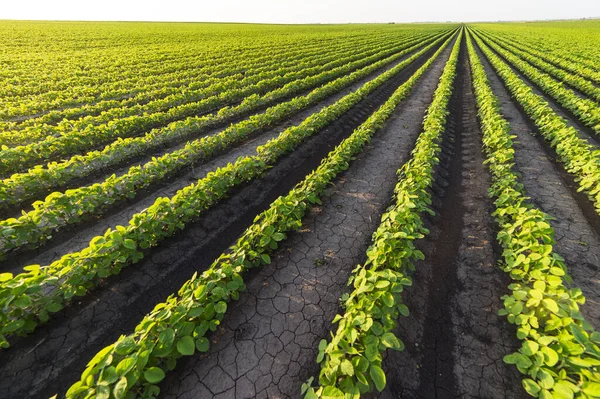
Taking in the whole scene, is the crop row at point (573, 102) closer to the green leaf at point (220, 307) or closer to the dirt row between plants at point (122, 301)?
the dirt row between plants at point (122, 301)

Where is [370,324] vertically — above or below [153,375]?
above

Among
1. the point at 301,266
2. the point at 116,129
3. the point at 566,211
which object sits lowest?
the point at 301,266

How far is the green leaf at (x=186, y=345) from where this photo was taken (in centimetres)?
310

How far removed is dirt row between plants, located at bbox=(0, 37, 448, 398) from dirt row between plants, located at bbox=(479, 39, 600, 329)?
3808mm

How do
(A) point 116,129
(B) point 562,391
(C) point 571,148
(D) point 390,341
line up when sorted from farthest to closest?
(A) point 116,129, (C) point 571,148, (D) point 390,341, (B) point 562,391

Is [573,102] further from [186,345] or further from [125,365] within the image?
[125,365]

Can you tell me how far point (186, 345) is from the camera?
3.17 meters

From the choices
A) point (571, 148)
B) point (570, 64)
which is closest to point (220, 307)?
point (571, 148)

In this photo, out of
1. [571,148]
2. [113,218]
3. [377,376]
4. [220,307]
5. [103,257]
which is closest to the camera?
[377,376]

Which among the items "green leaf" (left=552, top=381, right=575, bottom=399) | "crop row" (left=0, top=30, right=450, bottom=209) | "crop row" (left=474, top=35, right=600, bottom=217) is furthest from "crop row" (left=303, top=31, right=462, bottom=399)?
"crop row" (left=0, top=30, right=450, bottom=209)

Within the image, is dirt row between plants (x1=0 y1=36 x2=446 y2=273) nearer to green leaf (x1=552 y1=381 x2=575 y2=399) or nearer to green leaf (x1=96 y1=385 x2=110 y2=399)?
green leaf (x1=96 y1=385 x2=110 y2=399)

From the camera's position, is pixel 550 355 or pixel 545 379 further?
pixel 550 355

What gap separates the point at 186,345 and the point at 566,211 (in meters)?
8.86

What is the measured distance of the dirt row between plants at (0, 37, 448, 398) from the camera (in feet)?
11.6
